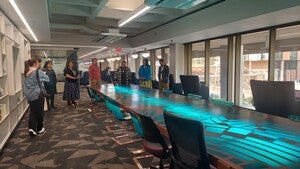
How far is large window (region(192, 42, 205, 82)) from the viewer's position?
29.5 ft

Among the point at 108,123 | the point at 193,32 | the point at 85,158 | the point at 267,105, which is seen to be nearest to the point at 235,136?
the point at 267,105

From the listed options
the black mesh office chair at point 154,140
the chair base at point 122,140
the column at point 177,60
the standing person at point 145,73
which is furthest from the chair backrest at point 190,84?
the column at point 177,60

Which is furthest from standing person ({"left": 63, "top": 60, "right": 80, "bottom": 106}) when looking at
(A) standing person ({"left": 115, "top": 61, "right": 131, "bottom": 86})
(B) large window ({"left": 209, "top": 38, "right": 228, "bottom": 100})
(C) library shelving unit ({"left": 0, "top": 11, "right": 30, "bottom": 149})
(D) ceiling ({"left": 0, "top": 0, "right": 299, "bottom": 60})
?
(B) large window ({"left": 209, "top": 38, "right": 228, "bottom": 100})

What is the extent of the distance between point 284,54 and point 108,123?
4836mm

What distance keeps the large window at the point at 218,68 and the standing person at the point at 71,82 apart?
4.91 meters

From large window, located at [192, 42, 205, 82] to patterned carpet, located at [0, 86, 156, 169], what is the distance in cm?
473

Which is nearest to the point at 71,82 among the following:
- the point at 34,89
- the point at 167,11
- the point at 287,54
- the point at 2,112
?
the point at 34,89

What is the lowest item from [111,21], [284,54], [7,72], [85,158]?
[85,158]

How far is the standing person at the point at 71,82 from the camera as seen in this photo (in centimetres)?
724

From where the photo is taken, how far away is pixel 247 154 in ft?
5.26

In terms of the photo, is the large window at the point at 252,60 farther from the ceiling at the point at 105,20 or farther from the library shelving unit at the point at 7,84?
the library shelving unit at the point at 7,84

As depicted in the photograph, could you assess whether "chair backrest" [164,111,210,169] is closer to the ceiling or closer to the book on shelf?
the ceiling

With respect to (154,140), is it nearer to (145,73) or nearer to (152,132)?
(152,132)

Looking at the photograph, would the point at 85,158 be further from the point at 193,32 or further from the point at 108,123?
the point at 193,32
